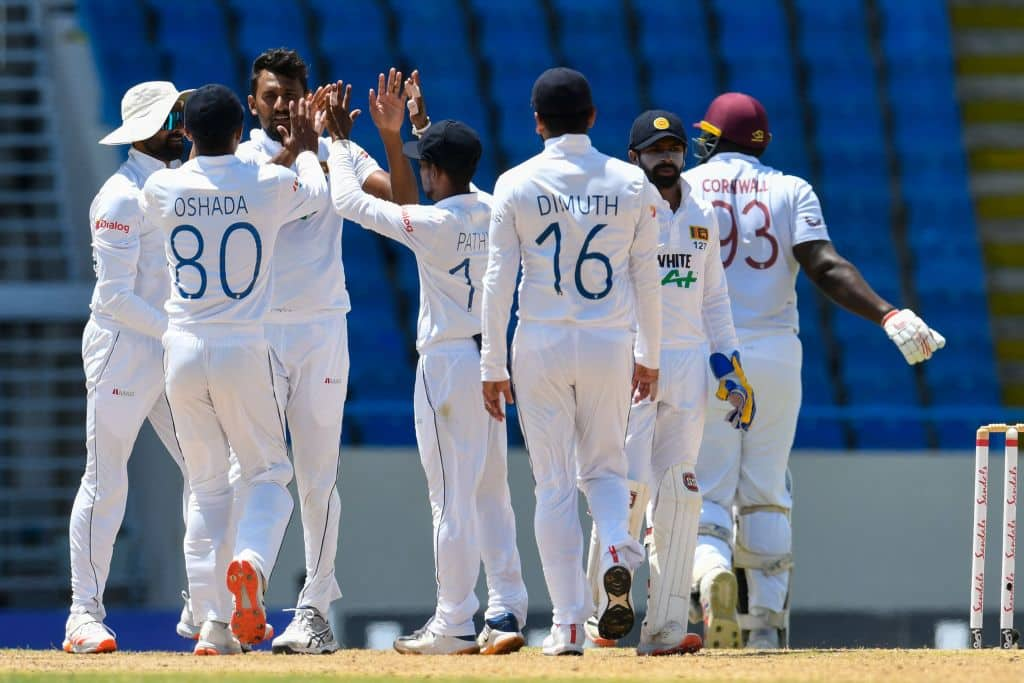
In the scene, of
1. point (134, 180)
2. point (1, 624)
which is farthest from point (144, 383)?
point (1, 624)

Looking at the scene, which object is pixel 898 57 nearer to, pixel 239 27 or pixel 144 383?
pixel 239 27

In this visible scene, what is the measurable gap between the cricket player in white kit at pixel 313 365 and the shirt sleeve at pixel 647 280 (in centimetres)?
97

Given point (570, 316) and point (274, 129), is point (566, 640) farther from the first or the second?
point (274, 129)

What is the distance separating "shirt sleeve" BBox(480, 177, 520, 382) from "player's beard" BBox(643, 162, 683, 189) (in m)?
0.92

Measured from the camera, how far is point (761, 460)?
7773 millimetres

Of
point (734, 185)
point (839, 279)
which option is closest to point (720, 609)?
point (839, 279)

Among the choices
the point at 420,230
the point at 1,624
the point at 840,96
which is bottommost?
the point at 1,624

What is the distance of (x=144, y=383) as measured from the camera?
7156 mm

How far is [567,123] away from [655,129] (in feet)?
2.30

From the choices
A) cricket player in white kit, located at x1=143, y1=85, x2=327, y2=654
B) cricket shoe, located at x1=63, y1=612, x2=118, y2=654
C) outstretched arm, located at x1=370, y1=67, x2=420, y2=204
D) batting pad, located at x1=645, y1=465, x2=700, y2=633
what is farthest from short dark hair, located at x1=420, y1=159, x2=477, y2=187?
cricket shoe, located at x1=63, y1=612, x2=118, y2=654

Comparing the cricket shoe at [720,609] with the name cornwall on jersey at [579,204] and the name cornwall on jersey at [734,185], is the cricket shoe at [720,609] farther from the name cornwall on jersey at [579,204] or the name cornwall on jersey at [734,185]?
the name cornwall on jersey at [579,204]

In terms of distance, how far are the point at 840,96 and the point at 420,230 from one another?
7.51 meters

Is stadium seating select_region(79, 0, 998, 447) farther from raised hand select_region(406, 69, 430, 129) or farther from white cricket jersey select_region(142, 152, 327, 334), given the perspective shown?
white cricket jersey select_region(142, 152, 327, 334)

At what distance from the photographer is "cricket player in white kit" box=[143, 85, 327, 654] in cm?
645
